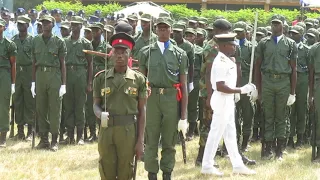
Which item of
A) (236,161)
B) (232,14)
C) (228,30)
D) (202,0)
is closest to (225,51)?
(228,30)

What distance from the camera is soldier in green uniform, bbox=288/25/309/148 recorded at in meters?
11.7

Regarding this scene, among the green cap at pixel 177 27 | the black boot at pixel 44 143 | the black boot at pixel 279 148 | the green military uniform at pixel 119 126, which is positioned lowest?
the black boot at pixel 44 143

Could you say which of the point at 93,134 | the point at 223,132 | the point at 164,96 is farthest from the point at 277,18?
the point at 93,134

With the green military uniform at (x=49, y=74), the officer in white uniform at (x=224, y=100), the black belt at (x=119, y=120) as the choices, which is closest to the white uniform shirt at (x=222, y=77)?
the officer in white uniform at (x=224, y=100)

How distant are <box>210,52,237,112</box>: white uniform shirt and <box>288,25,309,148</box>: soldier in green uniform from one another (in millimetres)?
3185

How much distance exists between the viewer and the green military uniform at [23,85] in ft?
39.3

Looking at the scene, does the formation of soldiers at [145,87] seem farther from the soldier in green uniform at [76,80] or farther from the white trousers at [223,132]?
the white trousers at [223,132]

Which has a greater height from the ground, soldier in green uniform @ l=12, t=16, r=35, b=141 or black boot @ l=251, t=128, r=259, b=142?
soldier in green uniform @ l=12, t=16, r=35, b=141

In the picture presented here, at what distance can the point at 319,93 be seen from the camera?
1001 centimetres

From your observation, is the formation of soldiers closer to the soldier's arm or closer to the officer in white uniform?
the soldier's arm

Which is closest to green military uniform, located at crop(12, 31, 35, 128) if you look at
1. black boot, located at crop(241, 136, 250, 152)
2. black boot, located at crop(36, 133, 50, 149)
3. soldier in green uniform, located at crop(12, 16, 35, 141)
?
soldier in green uniform, located at crop(12, 16, 35, 141)

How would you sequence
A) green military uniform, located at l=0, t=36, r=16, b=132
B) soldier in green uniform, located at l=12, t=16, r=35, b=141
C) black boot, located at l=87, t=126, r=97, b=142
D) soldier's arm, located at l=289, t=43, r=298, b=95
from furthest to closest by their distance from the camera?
black boot, located at l=87, t=126, r=97, b=142 → soldier in green uniform, located at l=12, t=16, r=35, b=141 → green military uniform, located at l=0, t=36, r=16, b=132 → soldier's arm, located at l=289, t=43, r=298, b=95

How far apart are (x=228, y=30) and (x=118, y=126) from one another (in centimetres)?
366

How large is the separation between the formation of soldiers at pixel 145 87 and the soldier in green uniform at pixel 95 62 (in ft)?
→ 0.07
